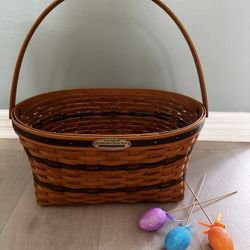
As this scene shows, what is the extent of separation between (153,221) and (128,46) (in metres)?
0.60

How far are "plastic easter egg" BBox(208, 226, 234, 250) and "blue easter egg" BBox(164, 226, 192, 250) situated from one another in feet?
0.16

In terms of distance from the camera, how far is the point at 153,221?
0.68 metres

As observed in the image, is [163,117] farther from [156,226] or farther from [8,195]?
[8,195]

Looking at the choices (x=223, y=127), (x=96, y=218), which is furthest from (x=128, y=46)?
(x=96, y=218)

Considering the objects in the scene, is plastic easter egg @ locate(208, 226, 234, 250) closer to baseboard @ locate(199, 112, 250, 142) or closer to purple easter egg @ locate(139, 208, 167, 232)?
purple easter egg @ locate(139, 208, 167, 232)

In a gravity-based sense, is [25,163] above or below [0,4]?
below

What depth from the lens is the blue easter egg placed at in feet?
1.98

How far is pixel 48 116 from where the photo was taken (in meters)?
0.94

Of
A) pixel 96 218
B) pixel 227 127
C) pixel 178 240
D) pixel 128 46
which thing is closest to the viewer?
pixel 178 240

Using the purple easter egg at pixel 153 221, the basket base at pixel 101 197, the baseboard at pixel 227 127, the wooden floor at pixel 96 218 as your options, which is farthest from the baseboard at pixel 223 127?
the purple easter egg at pixel 153 221

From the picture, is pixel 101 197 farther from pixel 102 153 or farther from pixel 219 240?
pixel 219 240

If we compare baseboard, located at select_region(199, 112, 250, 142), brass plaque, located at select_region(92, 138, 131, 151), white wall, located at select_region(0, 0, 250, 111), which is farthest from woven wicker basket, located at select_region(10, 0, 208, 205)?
baseboard, located at select_region(199, 112, 250, 142)

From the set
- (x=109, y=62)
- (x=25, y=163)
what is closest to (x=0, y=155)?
(x=25, y=163)

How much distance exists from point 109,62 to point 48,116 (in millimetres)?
285
